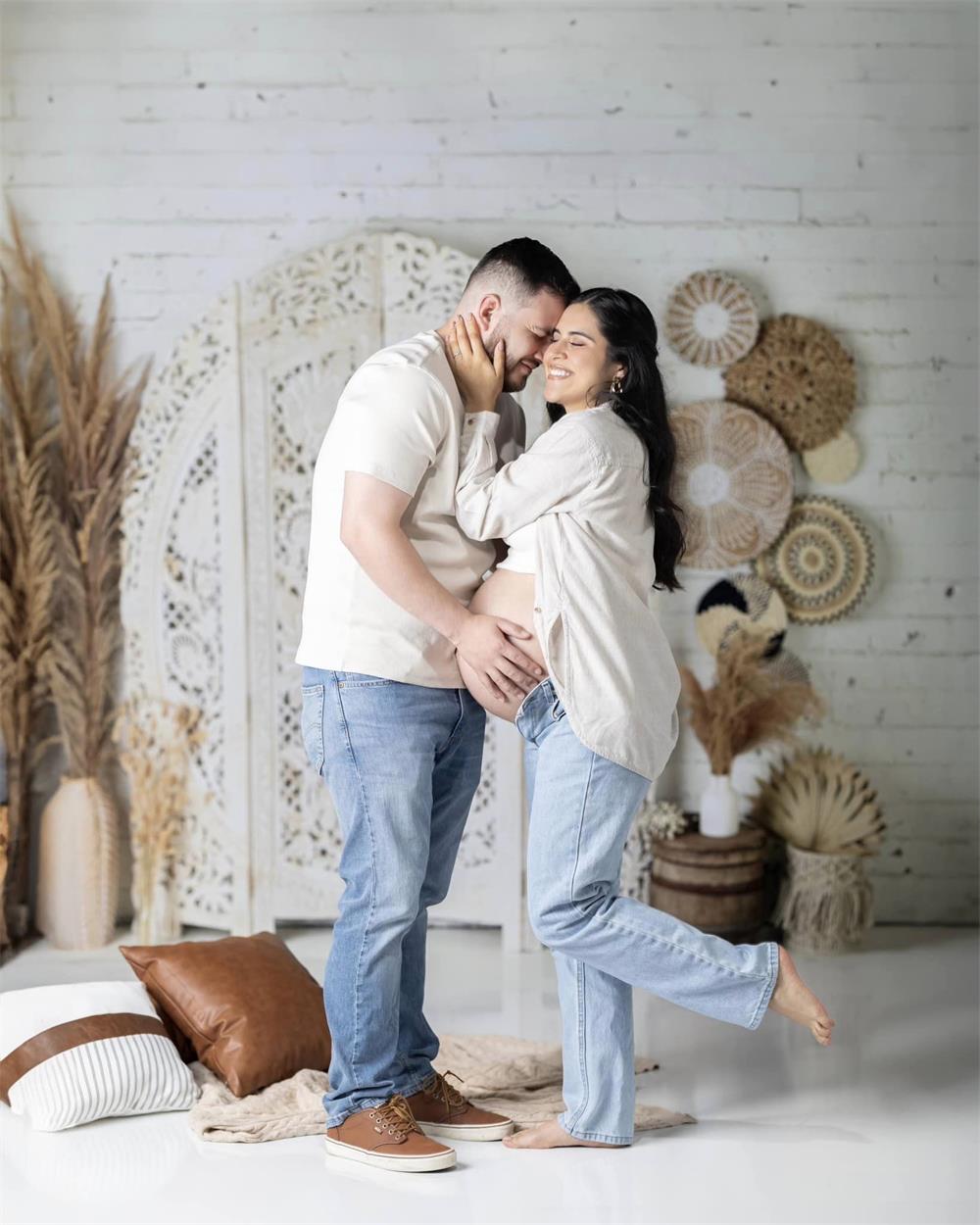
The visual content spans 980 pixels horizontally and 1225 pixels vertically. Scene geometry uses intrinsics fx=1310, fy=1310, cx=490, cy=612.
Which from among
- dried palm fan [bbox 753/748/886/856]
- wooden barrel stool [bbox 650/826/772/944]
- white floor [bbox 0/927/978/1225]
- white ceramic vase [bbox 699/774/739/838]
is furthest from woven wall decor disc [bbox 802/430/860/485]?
white floor [bbox 0/927/978/1225]

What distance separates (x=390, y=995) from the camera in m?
2.57

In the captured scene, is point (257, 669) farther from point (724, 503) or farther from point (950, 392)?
point (950, 392)

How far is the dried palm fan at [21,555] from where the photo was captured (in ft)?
13.1

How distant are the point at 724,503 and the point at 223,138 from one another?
6.35ft

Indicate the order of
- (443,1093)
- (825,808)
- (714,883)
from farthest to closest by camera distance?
1. (825,808)
2. (714,883)
3. (443,1093)

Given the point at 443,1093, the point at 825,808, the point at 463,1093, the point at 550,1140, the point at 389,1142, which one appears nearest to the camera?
the point at 389,1142

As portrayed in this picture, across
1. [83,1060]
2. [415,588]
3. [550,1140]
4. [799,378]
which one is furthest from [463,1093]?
[799,378]

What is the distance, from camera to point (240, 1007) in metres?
3.00

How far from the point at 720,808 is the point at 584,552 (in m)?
1.72

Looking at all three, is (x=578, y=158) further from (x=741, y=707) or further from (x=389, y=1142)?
(x=389, y=1142)

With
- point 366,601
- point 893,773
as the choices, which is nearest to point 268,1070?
point 366,601

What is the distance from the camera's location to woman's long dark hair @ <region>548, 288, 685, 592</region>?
8.26ft

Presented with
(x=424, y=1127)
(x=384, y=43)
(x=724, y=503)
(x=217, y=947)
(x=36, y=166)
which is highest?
(x=384, y=43)

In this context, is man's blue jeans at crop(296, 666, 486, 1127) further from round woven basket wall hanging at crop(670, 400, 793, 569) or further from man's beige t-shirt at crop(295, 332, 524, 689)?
round woven basket wall hanging at crop(670, 400, 793, 569)
